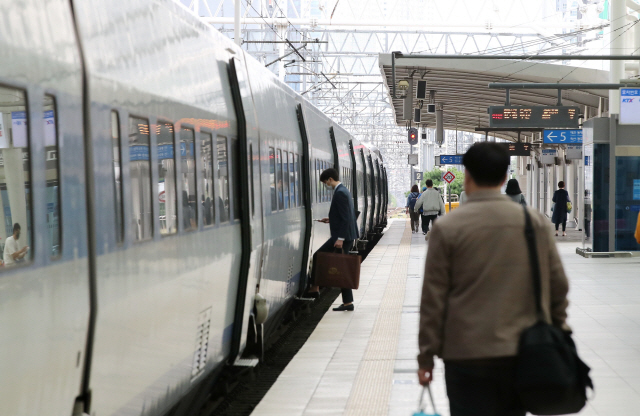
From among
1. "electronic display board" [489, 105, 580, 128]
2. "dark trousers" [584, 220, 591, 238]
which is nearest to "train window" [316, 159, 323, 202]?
"dark trousers" [584, 220, 591, 238]

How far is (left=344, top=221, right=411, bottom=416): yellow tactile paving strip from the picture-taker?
21.8ft

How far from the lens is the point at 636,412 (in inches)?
255

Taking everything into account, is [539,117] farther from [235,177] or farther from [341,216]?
[235,177]

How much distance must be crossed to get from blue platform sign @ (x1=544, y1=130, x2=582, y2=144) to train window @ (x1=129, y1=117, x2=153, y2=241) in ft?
64.6

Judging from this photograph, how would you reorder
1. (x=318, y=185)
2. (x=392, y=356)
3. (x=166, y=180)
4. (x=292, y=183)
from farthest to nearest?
(x=318, y=185), (x=292, y=183), (x=392, y=356), (x=166, y=180)

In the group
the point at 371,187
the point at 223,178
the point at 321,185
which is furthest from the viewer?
the point at 371,187

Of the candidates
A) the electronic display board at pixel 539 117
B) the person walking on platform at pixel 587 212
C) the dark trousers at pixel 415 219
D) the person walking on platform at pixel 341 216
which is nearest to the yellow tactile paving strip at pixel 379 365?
the person walking on platform at pixel 341 216

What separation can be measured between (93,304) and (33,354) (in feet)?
2.04

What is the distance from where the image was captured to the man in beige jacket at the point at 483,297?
350cm

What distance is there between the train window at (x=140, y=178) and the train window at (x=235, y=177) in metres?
2.38

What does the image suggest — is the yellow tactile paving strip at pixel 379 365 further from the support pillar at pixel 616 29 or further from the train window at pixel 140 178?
the support pillar at pixel 616 29

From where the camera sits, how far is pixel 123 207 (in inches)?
170

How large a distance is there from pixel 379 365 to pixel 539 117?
15243 mm

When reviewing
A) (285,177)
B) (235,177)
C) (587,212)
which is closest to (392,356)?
(235,177)
